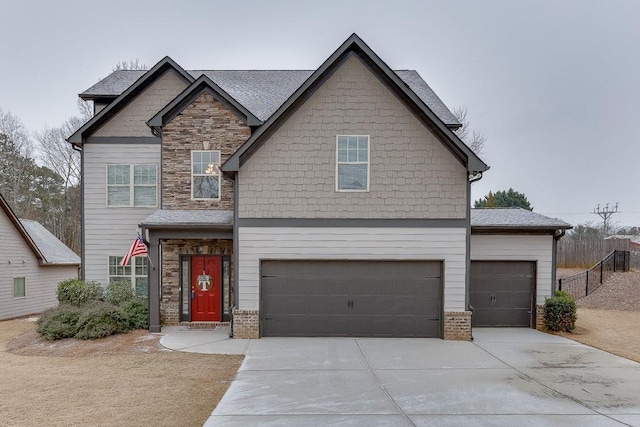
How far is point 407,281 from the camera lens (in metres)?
11.9

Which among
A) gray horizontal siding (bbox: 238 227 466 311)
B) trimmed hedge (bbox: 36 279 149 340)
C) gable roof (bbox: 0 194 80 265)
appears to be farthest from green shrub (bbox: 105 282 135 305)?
gable roof (bbox: 0 194 80 265)

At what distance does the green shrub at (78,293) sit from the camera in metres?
12.8

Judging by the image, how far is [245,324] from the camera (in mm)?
11516

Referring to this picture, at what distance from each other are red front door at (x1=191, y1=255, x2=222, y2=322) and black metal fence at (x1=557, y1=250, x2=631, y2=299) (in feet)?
56.2

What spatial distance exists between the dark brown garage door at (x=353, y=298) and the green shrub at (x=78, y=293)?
18.6 feet

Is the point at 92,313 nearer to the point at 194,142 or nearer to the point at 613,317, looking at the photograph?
the point at 194,142

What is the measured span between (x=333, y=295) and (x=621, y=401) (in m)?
6.79

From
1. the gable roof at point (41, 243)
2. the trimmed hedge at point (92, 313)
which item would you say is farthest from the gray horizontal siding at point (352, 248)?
the gable roof at point (41, 243)

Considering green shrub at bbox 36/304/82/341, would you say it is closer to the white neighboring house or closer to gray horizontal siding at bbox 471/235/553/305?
the white neighboring house

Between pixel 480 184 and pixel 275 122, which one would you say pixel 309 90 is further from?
pixel 480 184


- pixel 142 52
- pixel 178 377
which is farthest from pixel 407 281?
pixel 142 52

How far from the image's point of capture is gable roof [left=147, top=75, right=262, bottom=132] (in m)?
13.1

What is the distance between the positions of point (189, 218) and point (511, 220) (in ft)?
33.0

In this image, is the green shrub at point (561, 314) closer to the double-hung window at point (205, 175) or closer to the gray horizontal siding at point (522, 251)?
the gray horizontal siding at point (522, 251)
